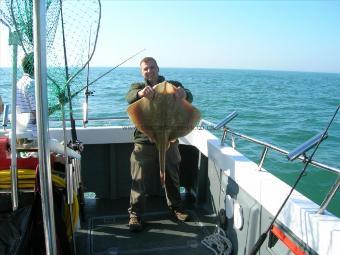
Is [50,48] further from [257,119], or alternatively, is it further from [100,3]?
[257,119]

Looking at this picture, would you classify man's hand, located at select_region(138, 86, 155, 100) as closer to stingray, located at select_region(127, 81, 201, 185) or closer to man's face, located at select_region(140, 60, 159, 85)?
stingray, located at select_region(127, 81, 201, 185)

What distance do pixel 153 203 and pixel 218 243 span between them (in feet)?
4.93

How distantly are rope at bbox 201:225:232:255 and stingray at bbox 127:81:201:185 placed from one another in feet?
4.12

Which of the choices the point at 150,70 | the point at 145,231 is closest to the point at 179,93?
the point at 150,70

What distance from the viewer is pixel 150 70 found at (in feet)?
13.6

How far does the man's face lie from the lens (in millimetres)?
4145

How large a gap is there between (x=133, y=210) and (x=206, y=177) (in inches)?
47.3

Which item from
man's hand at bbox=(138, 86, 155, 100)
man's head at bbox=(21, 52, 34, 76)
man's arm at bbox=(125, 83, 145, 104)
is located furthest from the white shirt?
man's hand at bbox=(138, 86, 155, 100)

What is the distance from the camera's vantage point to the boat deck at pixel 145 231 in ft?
13.1

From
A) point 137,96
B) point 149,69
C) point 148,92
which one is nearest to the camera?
point 148,92

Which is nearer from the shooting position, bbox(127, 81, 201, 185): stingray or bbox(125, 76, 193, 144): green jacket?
bbox(127, 81, 201, 185): stingray

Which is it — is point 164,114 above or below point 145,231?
above

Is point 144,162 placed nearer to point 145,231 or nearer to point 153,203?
point 145,231

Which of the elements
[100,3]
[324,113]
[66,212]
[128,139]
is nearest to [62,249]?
[66,212]
